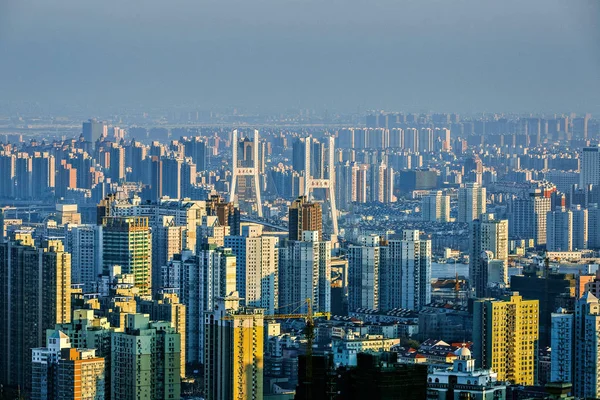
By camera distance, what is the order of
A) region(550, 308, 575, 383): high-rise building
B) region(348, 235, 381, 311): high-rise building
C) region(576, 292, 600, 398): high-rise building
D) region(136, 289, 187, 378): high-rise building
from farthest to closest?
region(348, 235, 381, 311): high-rise building < region(136, 289, 187, 378): high-rise building < region(550, 308, 575, 383): high-rise building < region(576, 292, 600, 398): high-rise building

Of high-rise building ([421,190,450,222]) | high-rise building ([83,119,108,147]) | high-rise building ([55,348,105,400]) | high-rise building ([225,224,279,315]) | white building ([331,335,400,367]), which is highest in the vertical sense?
high-rise building ([83,119,108,147])

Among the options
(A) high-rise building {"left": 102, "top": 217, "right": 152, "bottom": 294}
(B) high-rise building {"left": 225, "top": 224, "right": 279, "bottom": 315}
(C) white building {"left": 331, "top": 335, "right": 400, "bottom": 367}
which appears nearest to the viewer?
(C) white building {"left": 331, "top": 335, "right": 400, "bottom": 367}

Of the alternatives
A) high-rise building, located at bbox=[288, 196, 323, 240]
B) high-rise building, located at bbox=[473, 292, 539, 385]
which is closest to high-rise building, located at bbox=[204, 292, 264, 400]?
high-rise building, located at bbox=[473, 292, 539, 385]

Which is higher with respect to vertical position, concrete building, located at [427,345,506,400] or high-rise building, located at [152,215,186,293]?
high-rise building, located at [152,215,186,293]

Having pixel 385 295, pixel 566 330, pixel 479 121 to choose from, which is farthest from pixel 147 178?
pixel 566 330

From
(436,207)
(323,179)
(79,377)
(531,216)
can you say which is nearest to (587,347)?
(79,377)

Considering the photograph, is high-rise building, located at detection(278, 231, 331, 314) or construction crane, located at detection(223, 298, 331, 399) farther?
high-rise building, located at detection(278, 231, 331, 314)

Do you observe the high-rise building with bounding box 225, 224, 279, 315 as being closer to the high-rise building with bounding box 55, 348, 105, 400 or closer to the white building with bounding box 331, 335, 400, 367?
the white building with bounding box 331, 335, 400, 367
